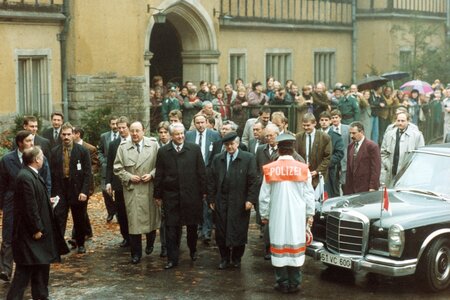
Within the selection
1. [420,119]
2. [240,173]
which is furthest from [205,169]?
[420,119]

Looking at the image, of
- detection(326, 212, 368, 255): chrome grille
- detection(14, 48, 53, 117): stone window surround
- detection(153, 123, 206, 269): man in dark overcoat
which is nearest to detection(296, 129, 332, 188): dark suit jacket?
detection(153, 123, 206, 269): man in dark overcoat

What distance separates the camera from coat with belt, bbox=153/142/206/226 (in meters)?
13.5

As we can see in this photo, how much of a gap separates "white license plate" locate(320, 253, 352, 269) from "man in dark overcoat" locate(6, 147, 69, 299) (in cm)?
318

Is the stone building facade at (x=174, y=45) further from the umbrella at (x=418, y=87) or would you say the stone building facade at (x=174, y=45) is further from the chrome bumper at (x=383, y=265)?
the chrome bumper at (x=383, y=265)

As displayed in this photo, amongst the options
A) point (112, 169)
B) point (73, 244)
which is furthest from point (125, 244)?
point (112, 169)

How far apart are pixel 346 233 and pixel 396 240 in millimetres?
726

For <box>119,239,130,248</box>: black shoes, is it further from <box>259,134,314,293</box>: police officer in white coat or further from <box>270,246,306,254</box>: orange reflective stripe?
<box>270,246,306,254</box>: orange reflective stripe

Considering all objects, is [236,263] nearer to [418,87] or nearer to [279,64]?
[418,87]

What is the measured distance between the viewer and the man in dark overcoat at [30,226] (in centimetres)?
1085

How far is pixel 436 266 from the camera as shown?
465 inches

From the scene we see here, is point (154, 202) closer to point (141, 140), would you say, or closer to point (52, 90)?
point (141, 140)

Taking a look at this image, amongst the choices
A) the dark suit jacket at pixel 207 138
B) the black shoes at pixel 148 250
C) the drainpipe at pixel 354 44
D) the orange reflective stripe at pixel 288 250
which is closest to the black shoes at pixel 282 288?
the orange reflective stripe at pixel 288 250

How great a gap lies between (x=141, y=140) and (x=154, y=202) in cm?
85

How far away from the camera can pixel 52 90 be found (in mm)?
23953
